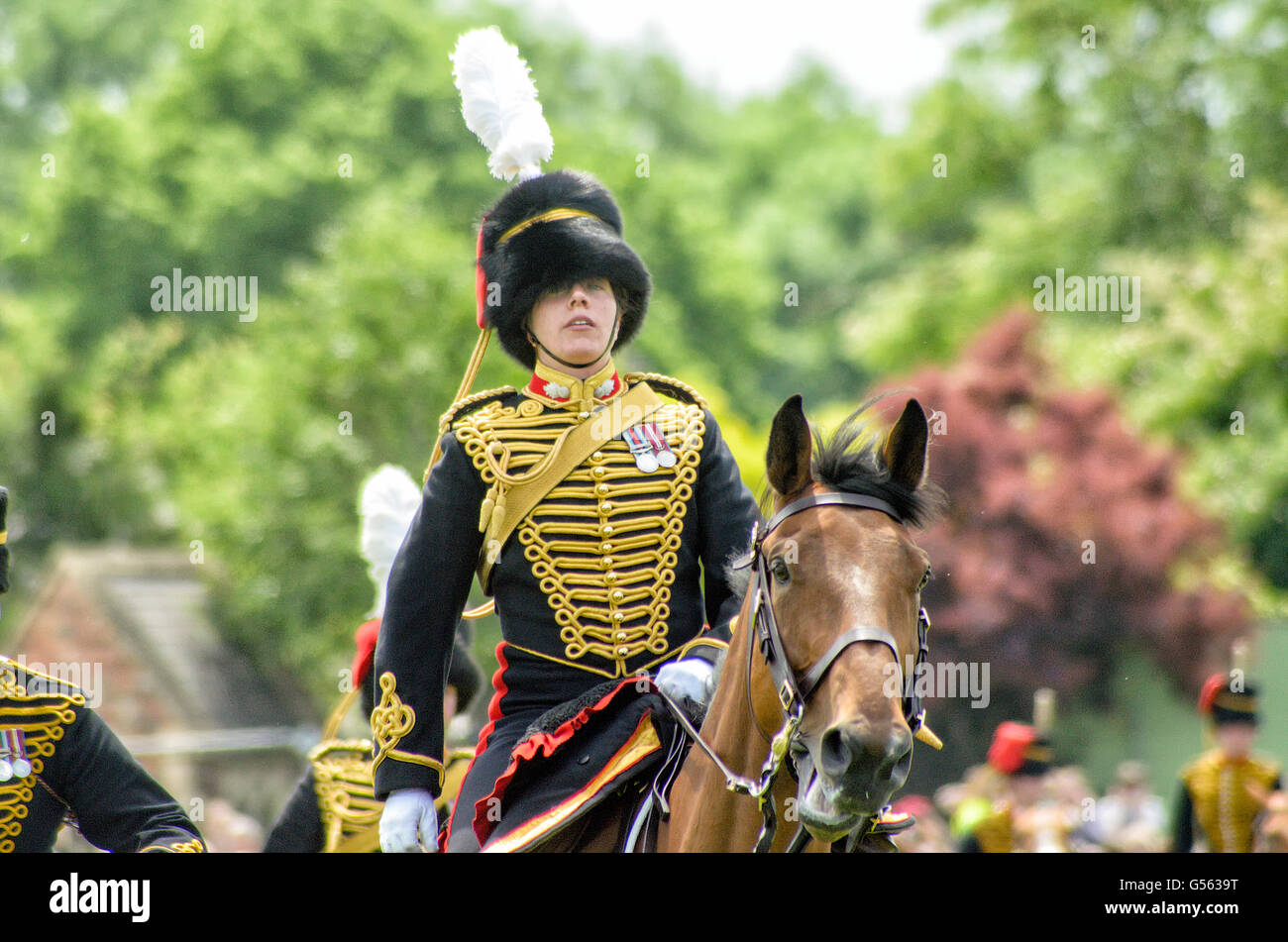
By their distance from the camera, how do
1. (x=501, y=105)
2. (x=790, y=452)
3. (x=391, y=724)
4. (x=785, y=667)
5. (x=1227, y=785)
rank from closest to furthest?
(x=785, y=667) → (x=790, y=452) → (x=391, y=724) → (x=501, y=105) → (x=1227, y=785)

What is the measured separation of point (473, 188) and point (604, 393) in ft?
81.6

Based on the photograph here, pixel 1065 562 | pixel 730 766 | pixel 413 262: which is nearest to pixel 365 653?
pixel 730 766

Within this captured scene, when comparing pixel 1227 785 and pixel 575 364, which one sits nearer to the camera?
→ pixel 575 364

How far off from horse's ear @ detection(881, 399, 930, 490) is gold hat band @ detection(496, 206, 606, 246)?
145 cm

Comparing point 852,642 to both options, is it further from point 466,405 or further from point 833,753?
point 466,405

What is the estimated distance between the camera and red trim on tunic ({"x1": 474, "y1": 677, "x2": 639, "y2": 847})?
432 cm

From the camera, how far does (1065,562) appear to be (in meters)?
19.0

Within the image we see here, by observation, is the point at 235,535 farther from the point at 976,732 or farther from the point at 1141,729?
the point at 1141,729

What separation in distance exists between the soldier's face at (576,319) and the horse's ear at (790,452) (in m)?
1.13

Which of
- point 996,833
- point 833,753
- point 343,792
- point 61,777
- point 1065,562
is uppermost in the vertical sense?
point 1065,562

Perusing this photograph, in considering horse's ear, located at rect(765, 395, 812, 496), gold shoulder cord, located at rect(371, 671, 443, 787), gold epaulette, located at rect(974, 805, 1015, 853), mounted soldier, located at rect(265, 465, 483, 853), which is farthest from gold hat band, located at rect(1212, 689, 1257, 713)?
horse's ear, located at rect(765, 395, 812, 496)

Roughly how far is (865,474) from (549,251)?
1423 millimetres

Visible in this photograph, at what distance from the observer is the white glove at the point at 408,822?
14.1 feet

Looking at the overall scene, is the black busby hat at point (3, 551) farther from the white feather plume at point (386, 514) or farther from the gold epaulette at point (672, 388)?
the white feather plume at point (386, 514)
